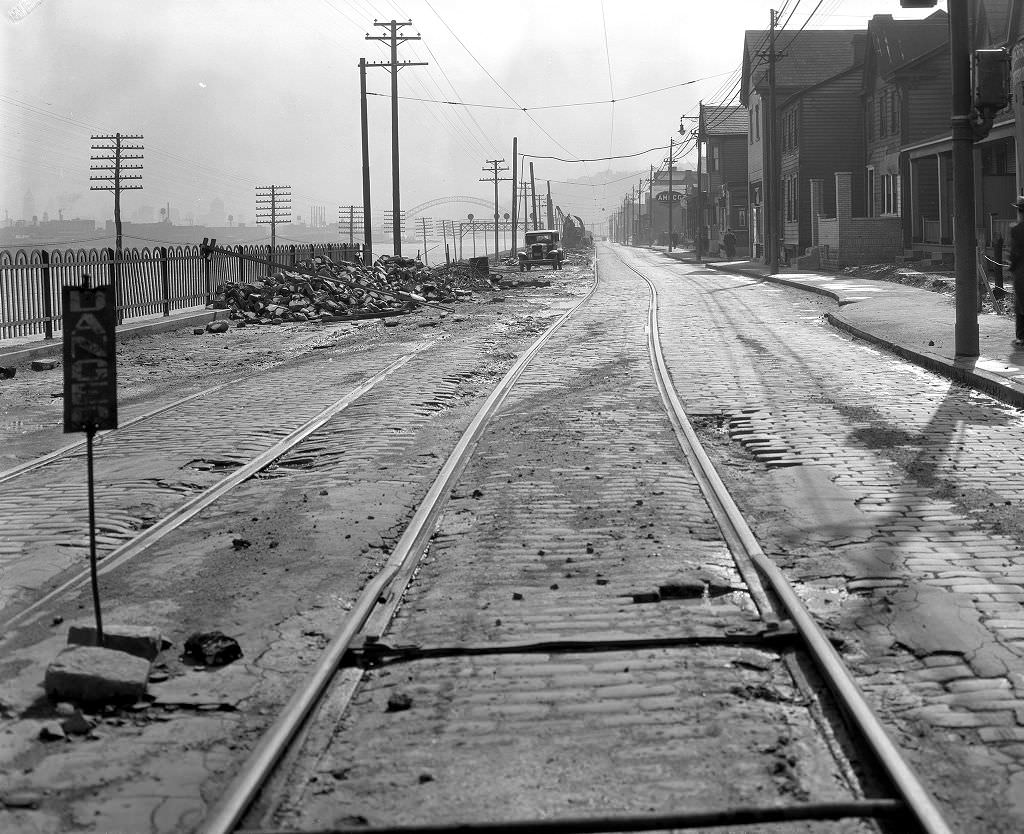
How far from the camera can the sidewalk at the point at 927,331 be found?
46.7ft

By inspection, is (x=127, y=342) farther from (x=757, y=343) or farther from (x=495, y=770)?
(x=495, y=770)

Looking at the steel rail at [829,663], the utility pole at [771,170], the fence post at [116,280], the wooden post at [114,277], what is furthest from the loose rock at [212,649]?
the utility pole at [771,170]

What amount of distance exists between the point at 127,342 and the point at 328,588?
1745 cm

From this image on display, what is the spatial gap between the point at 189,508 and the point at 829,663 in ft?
16.2

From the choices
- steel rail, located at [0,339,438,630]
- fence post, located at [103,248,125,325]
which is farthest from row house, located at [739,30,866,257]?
steel rail, located at [0,339,438,630]

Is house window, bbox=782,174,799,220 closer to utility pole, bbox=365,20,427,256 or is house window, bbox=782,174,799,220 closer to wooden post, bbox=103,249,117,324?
Result: utility pole, bbox=365,20,427,256

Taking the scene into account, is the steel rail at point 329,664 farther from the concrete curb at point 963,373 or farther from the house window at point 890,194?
the house window at point 890,194

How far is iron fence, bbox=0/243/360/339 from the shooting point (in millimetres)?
21547

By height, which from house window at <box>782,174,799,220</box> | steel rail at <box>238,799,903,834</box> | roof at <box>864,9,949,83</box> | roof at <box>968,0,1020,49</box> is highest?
roof at <box>864,9,949,83</box>

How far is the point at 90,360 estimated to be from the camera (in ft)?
18.9

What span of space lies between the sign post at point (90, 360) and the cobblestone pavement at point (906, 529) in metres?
3.36

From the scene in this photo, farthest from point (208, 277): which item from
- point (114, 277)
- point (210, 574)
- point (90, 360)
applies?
point (90, 360)

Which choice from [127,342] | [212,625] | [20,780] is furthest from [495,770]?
[127,342]

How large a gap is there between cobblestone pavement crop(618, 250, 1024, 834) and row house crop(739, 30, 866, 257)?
137 ft
